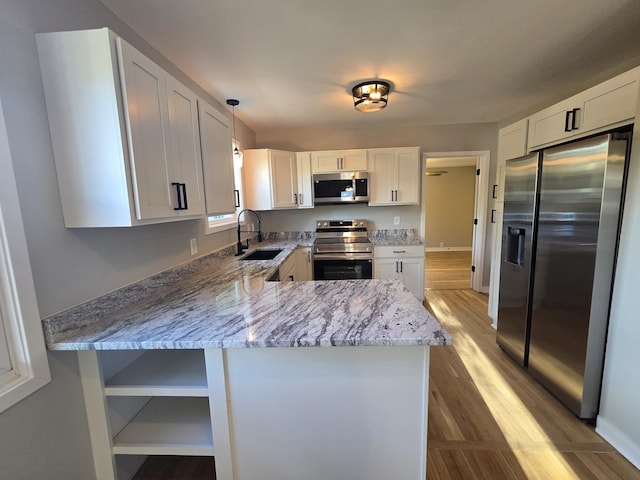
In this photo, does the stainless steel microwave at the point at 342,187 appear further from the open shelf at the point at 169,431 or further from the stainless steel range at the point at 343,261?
the open shelf at the point at 169,431

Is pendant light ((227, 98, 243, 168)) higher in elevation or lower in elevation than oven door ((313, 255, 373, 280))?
higher

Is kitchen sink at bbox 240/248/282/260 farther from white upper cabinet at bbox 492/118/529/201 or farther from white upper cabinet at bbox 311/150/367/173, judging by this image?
white upper cabinet at bbox 492/118/529/201

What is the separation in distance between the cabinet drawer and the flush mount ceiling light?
177 centimetres

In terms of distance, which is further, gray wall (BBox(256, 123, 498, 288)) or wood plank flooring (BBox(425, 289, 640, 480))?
gray wall (BBox(256, 123, 498, 288))

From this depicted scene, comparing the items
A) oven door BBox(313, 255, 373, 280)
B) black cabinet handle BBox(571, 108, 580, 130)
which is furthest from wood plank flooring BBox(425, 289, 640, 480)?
black cabinet handle BBox(571, 108, 580, 130)

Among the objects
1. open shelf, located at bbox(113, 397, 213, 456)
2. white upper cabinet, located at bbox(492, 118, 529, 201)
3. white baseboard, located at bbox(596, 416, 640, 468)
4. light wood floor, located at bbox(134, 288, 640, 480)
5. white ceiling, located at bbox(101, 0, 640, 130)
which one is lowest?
light wood floor, located at bbox(134, 288, 640, 480)

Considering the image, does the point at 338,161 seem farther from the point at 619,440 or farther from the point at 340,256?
the point at 619,440

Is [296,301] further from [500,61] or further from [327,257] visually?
[500,61]

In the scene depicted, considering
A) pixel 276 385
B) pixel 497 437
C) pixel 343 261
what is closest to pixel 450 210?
pixel 343 261

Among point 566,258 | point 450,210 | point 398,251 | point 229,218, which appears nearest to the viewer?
point 566,258

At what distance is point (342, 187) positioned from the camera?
11.8ft

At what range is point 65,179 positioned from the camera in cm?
108

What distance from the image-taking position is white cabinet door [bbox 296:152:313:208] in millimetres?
3668

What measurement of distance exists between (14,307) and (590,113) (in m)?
3.24
